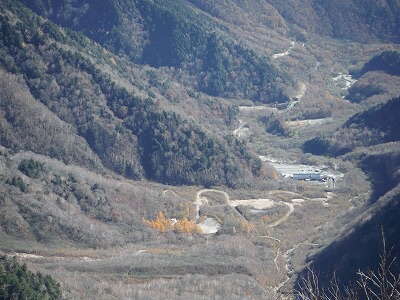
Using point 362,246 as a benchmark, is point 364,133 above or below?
above

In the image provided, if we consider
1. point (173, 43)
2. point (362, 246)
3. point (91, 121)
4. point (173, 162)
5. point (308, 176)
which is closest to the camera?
point (362, 246)

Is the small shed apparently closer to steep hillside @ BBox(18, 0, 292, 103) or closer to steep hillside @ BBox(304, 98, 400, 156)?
steep hillside @ BBox(304, 98, 400, 156)

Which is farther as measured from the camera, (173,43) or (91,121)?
(173,43)

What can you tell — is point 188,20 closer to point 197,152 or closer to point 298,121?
point 298,121

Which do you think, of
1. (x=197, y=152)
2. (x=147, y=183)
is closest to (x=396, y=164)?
(x=197, y=152)

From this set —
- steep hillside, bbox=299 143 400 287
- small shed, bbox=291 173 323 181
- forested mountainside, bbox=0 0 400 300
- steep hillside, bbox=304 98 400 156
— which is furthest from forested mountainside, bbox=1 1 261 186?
steep hillside, bbox=299 143 400 287

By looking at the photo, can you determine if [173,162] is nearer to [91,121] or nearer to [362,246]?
[91,121]

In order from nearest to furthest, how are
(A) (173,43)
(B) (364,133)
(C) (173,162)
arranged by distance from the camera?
(C) (173,162) → (B) (364,133) → (A) (173,43)

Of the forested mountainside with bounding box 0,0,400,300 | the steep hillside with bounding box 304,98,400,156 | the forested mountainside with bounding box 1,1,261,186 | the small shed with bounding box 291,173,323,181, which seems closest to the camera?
the forested mountainside with bounding box 0,0,400,300

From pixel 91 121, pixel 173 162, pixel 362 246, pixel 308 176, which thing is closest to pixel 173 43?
pixel 91 121
